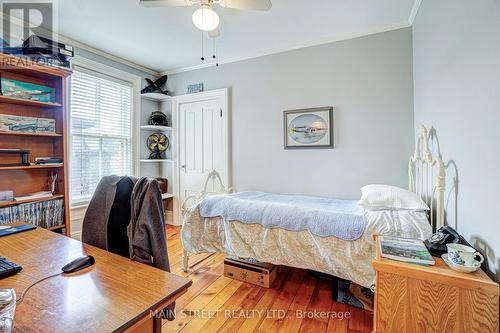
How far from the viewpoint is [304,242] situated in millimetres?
1856

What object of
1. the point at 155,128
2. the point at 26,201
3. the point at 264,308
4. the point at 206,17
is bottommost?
the point at 264,308

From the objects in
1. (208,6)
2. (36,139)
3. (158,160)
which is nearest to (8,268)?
(208,6)

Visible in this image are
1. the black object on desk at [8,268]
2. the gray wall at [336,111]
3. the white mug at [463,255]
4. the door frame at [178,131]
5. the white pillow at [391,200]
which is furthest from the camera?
the door frame at [178,131]

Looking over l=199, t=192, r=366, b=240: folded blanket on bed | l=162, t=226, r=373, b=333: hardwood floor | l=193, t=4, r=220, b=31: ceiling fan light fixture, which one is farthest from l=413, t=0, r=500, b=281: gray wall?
l=193, t=4, r=220, b=31: ceiling fan light fixture

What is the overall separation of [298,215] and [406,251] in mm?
841

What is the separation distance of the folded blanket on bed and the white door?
1.19 m

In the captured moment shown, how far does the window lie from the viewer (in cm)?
295

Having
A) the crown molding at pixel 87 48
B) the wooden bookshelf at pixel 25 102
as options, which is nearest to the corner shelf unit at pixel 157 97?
the crown molding at pixel 87 48

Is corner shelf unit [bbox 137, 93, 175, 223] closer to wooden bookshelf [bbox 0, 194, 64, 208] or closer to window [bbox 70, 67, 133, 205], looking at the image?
window [bbox 70, 67, 133, 205]

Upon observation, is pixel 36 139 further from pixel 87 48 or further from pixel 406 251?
pixel 406 251

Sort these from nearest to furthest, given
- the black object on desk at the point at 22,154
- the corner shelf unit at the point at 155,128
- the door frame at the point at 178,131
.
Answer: the black object on desk at the point at 22,154, the door frame at the point at 178,131, the corner shelf unit at the point at 155,128

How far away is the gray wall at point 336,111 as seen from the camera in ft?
8.28

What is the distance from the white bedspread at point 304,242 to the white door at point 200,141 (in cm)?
123

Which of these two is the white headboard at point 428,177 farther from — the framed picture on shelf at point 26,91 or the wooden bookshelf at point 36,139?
the framed picture on shelf at point 26,91
